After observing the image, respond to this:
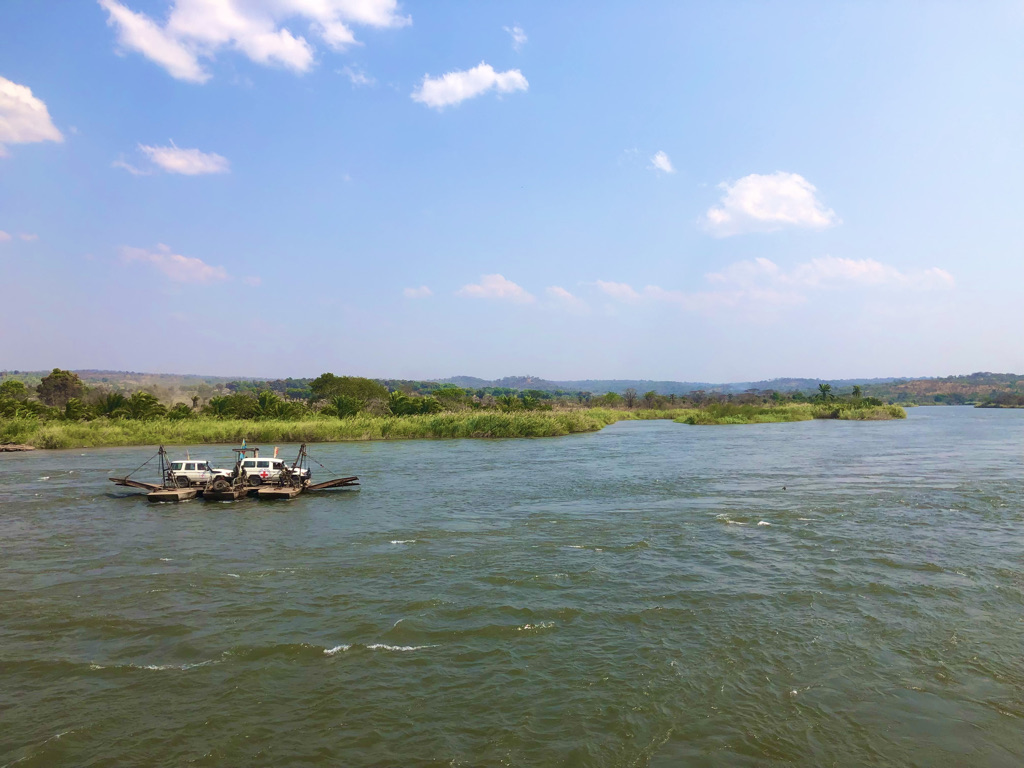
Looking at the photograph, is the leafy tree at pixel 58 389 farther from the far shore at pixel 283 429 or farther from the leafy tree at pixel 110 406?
the far shore at pixel 283 429

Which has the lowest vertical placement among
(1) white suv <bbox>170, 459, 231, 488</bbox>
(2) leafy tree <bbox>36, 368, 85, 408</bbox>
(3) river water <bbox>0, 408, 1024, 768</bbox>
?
(3) river water <bbox>0, 408, 1024, 768</bbox>

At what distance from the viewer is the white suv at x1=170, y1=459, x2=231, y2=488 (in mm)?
27766

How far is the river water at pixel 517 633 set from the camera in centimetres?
819

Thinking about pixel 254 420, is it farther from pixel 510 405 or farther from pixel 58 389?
pixel 58 389

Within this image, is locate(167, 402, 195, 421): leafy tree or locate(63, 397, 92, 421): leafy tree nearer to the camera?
locate(63, 397, 92, 421): leafy tree

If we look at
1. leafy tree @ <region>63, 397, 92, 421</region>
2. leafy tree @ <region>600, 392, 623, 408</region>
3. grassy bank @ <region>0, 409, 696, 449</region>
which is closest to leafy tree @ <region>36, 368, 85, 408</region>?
leafy tree @ <region>63, 397, 92, 421</region>

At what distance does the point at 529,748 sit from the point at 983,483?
30.1 metres

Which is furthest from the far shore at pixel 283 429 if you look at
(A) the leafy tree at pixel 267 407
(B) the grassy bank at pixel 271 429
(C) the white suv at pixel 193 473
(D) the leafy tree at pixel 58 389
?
(D) the leafy tree at pixel 58 389

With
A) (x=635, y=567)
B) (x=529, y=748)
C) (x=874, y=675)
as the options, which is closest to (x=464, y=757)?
(x=529, y=748)

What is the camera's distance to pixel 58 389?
82.0m

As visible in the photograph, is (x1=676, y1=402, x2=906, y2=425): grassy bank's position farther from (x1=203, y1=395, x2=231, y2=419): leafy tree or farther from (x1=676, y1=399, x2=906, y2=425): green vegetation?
(x1=203, y1=395, x2=231, y2=419): leafy tree

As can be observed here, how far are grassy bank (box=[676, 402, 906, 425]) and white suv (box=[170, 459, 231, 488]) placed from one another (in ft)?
225

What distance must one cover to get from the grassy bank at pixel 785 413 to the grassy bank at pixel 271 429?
2996 cm

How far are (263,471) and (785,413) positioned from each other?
80.4m
